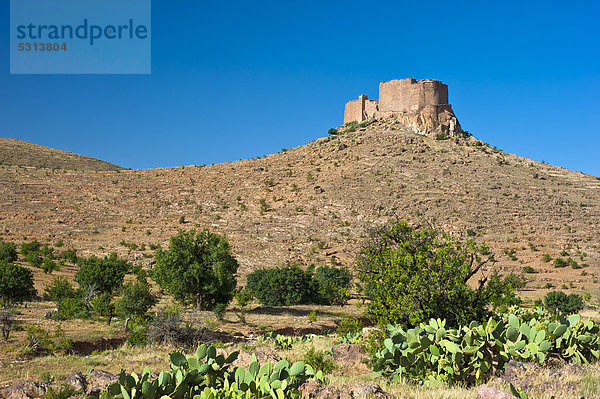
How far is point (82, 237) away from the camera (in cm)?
4453

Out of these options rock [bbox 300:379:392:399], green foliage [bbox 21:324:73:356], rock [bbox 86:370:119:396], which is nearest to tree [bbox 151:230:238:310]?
green foliage [bbox 21:324:73:356]

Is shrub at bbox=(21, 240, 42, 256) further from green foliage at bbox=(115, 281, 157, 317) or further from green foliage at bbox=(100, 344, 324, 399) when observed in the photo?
green foliage at bbox=(100, 344, 324, 399)

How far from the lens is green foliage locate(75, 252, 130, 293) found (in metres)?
25.9

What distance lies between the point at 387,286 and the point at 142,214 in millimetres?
44451

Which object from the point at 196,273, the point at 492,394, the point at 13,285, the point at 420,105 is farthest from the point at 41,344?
the point at 420,105

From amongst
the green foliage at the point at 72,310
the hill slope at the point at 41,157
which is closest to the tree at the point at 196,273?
the green foliage at the point at 72,310

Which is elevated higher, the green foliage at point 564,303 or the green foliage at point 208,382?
the green foliage at point 208,382

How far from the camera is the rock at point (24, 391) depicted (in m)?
7.63

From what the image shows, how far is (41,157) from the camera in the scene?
85125mm

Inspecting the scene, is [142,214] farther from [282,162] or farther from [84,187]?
[282,162]

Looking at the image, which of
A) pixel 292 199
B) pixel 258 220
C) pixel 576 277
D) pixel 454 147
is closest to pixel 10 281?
pixel 258 220

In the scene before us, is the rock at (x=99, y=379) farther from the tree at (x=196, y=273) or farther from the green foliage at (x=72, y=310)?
the tree at (x=196, y=273)

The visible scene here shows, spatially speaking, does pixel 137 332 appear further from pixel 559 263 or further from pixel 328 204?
pixel 559 263

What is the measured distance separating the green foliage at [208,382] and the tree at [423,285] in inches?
224
